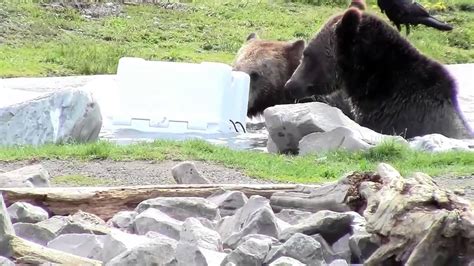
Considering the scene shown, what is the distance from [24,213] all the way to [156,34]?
1442cm

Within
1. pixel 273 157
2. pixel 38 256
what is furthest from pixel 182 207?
pixel 273 157

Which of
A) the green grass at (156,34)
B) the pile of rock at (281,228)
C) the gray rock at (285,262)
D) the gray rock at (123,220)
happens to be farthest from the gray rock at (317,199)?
the green grass at (156,34)

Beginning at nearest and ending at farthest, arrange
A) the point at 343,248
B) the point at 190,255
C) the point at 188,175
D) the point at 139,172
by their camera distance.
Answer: the point at 190,255 → the point at 343,248 → the point at 188,175 → the point at 139,172

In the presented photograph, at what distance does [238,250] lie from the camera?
4352 mm

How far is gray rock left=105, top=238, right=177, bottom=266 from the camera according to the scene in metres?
4.13

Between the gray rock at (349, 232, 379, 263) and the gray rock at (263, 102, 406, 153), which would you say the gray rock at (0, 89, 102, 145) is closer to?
the gray rock at (263, 102, 406, 153)

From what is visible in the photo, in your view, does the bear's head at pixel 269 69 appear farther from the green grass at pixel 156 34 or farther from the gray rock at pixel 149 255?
the gray rock at pixel 149 255

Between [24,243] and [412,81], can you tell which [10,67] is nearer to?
[412,81]

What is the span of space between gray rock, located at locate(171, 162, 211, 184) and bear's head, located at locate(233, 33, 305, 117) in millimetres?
3802

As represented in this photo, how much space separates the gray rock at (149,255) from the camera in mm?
4129

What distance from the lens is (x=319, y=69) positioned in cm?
927

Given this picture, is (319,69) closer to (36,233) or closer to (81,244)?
(36,233)

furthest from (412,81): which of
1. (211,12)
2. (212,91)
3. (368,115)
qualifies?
(211,12)

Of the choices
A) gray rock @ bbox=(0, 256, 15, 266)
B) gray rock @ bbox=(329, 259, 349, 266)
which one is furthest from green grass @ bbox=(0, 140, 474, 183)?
gray rock @ bbox=(0, 256, 15, 266)
